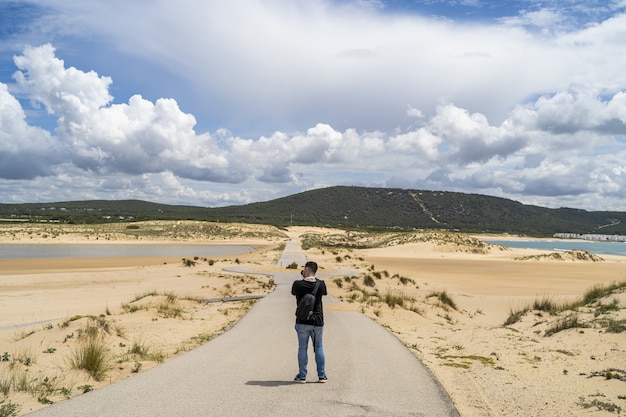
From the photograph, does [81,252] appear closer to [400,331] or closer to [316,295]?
[400,331]

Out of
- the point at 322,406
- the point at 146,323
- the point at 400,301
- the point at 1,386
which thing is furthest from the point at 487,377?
the point at 400,301

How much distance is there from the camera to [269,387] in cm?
727

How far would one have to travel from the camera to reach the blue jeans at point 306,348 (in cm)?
766

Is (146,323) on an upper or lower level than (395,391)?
lower

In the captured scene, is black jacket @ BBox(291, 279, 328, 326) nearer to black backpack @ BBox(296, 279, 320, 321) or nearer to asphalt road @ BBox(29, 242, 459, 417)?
black backpack @ BBox(296, 279, 320, 321)

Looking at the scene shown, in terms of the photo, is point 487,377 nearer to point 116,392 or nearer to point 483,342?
point 483,342

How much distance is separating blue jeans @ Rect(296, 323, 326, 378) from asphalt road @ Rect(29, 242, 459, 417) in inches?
9.4

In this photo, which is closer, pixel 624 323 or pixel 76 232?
pixel 624 323

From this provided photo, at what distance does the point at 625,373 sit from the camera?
8.93m

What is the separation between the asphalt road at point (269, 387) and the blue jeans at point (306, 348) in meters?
0.24

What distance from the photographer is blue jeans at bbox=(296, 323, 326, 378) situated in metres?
7.66

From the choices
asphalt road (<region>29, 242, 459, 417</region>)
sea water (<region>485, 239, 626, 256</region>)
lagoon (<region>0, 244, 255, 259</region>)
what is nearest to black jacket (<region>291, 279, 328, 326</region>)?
asphalt road (<region>29, 242, 459, 417</region>)

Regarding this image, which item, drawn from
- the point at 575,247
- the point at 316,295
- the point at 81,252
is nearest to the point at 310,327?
the point at 316,295

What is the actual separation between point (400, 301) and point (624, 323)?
9.13 m
